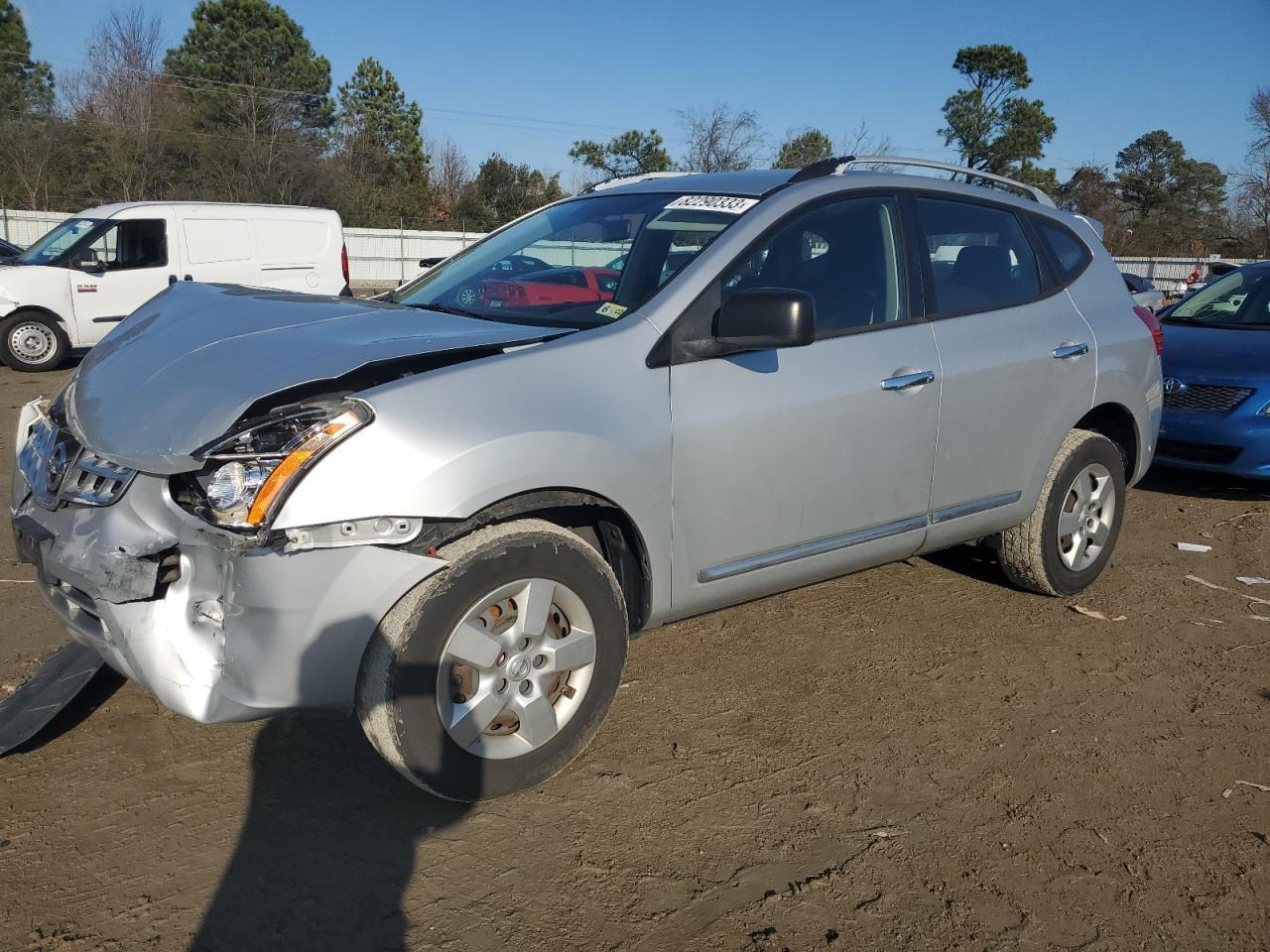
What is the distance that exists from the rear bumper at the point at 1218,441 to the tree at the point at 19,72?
38.7 meters

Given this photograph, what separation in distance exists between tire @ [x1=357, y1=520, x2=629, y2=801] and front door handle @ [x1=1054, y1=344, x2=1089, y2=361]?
7.74 ft

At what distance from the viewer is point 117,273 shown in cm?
1165

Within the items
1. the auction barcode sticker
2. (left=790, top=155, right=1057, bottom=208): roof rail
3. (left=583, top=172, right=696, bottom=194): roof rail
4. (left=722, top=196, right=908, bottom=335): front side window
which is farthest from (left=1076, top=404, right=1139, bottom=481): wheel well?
(left=583, top=172, right=696, bottom=194): roof rail

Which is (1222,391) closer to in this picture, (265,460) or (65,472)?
(265,460)

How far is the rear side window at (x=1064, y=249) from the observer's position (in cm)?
443

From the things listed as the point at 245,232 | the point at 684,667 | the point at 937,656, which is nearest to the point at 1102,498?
the point at 937,656

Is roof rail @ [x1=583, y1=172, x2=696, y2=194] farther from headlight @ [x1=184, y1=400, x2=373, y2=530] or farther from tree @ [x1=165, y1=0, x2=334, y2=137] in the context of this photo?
tree @ [x1=165, y1=0, x2=334, y2=137]

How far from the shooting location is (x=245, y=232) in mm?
→ 12469

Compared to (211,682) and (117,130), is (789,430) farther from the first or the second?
(117,130)

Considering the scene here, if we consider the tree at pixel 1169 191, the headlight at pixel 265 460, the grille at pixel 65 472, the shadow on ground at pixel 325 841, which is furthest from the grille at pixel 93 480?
the tree at pixel 1169 191

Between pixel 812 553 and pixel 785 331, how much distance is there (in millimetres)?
893

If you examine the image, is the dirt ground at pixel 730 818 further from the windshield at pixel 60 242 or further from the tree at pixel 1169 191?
the tree at pixel 1169 191

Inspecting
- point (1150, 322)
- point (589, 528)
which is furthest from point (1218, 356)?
point (589, 528)

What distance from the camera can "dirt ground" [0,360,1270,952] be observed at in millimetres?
2350
